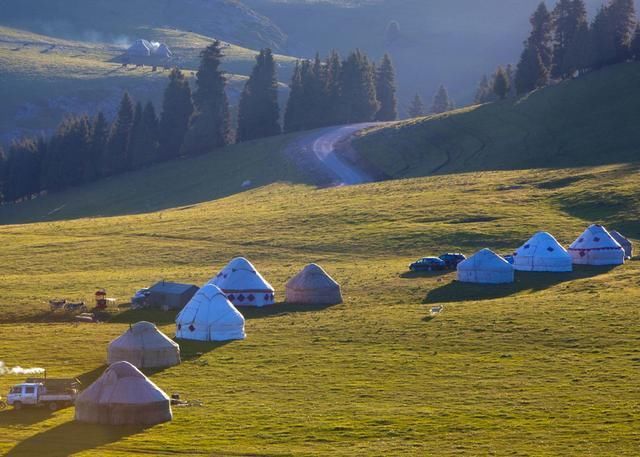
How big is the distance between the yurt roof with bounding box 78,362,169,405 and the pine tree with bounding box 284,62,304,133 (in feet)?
467

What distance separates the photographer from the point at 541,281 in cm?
8669

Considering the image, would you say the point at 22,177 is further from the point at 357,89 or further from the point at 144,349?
the point at 144,349

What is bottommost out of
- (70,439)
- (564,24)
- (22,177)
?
(70,439)

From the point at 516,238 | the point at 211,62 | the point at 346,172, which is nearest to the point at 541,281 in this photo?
the point at 516,238

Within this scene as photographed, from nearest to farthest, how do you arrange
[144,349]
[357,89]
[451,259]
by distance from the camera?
[144,349] < [451,259] < [357,89]

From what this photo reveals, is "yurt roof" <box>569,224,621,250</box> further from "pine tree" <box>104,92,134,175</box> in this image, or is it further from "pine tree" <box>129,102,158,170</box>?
"pine tree" <box>104,92,134,175</box>

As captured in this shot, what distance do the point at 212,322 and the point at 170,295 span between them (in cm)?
1079

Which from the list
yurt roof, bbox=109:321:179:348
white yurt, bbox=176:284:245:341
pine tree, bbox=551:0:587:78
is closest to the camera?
yurt roof, bbox=109:321:179:348

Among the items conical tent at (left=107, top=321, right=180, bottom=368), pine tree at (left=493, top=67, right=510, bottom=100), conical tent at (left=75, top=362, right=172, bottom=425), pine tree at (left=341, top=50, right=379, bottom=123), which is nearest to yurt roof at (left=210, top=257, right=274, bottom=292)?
conical tent at (left=107, top=321, right=180, bottom=368)

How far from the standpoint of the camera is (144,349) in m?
60.7

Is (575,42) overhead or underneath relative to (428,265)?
overhead

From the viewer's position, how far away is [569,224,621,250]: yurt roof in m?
92.6

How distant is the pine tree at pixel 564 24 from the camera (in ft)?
561

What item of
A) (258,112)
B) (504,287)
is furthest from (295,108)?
(504,287)
